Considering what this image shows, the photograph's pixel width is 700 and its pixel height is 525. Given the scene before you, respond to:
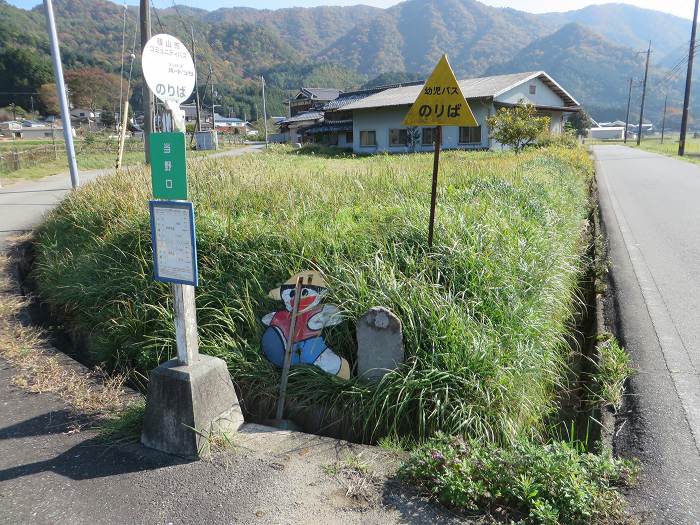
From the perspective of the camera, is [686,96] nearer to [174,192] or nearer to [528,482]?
[528,482]

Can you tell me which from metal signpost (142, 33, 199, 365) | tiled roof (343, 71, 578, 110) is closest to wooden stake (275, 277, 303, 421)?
metal signpost (142, 33, 199, 365)

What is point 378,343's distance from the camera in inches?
142

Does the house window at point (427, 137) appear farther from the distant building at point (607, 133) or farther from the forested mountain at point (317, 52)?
the distant building at point (607, 133)

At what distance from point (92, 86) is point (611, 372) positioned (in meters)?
91.5

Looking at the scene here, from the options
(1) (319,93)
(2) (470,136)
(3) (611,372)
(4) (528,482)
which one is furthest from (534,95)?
(4) (528,482)

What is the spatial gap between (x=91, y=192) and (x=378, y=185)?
14.7 feet

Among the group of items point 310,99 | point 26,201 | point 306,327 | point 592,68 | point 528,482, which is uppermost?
point 592,68

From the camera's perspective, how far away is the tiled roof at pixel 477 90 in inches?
1188

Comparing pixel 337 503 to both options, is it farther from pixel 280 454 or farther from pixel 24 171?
pixel 24 171

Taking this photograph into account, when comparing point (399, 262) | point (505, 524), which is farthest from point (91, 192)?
point (505, 524)

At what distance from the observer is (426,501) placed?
2.62 meters

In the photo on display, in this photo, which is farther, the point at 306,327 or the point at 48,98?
the point at 48,98

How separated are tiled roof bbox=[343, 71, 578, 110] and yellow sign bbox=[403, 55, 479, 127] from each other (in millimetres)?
25833

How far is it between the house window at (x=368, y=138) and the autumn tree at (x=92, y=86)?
58978 mm
